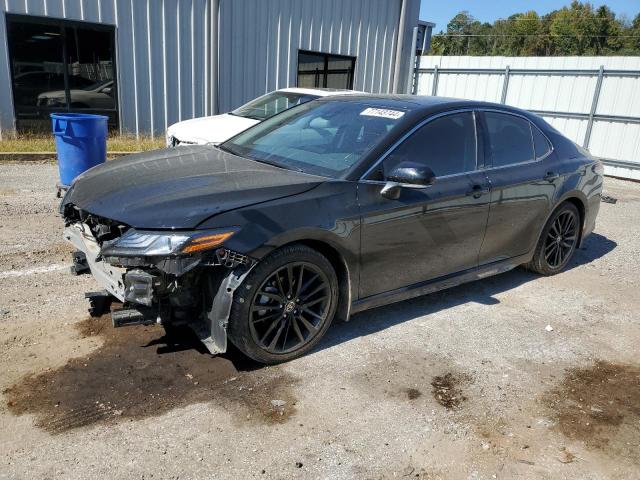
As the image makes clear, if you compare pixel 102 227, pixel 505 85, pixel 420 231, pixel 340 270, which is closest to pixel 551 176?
pixel 420 231

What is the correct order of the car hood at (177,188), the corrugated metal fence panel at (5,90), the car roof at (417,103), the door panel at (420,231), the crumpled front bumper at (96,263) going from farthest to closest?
the corrugated metal fence panel at (5,90) < the car roof at (417,103) < the door panel at (420,231) < the crumpled front bumper at (96,263) < the car hood at (177,188)

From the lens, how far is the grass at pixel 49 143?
1015 cm

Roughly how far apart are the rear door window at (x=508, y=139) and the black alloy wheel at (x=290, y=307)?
2.00 m

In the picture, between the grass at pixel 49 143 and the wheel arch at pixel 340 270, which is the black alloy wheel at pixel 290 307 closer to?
→ the wheel arch at pixel 340 270

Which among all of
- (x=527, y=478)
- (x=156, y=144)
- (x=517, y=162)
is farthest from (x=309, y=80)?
(x=527, y=478)

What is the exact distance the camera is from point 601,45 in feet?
229

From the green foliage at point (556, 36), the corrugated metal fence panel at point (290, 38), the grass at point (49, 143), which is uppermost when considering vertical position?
the green foliage at point (556, 36)

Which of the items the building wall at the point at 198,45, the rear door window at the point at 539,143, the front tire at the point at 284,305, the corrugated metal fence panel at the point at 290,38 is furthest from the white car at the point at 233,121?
the front tire at the point at 284,305

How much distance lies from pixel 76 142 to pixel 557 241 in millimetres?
5870

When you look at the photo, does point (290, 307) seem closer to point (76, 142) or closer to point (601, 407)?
point (601, 407)

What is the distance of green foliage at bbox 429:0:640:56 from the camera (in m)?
67.1

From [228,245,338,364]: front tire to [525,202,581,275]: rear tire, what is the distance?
8.82 feet

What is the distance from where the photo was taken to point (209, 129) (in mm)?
8430

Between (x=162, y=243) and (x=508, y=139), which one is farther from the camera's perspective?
(x=508, y=139)
